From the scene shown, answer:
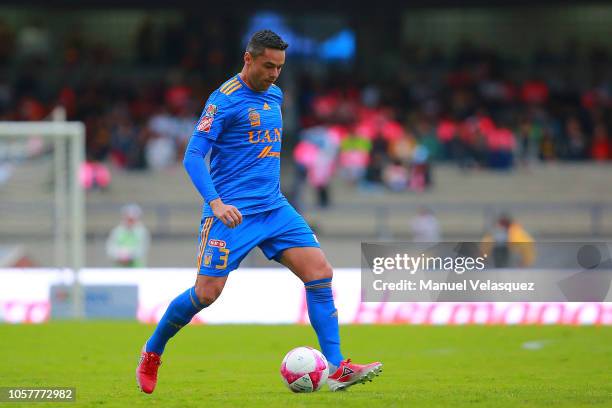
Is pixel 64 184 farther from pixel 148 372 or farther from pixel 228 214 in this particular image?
pixel 228 214

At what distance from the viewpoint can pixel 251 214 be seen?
23.9ft

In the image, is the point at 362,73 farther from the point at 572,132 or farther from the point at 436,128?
the point at 572,132

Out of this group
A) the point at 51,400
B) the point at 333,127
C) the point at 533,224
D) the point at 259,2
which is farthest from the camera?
the point at 259,2

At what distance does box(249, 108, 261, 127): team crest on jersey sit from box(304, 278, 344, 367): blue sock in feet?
3.55

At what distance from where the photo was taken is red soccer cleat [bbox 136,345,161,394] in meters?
7.36

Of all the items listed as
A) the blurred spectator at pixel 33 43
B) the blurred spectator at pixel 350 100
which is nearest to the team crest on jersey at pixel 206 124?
the blurred spectator at pixel 350 100

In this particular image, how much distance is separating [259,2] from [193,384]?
21.6 m

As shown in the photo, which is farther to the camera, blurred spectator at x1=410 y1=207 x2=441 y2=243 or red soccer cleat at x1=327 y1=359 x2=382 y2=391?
blurred spectator at x1=410 y1=207 x2=441 y2=243

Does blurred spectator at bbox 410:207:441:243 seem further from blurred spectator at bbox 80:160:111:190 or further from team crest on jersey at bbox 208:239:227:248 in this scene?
team crest on jersey at bbox 208:239:227:248

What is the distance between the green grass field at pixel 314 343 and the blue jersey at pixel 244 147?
1.29 metres

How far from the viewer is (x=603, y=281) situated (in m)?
9.16

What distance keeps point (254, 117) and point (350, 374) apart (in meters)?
1.75

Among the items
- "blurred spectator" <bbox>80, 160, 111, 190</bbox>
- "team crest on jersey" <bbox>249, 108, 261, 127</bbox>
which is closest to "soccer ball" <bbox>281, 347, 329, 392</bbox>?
"team crest on jersey" <bbox>249, 108, 261, 127</bbox>

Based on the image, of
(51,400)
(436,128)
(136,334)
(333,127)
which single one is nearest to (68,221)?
(136,334)
